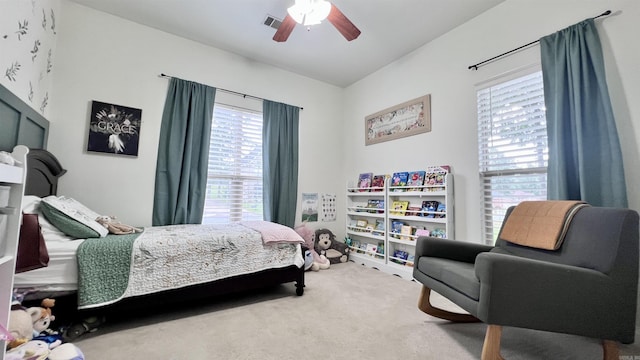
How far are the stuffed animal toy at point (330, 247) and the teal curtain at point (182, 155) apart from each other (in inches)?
62.2

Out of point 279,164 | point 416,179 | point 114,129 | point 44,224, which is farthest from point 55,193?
point 416,179

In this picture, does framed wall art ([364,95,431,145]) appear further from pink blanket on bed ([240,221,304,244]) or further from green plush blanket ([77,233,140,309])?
green plush blanket ([77,233,140,309])

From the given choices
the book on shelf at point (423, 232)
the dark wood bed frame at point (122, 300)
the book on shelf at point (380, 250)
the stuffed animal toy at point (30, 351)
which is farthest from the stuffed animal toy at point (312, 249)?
the stuffed animal toy at point (30, 351)

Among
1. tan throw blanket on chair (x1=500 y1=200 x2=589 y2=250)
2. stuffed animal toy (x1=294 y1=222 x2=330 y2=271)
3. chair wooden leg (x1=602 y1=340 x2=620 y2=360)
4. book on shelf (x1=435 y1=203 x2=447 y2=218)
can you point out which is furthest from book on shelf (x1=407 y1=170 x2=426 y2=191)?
chair wooden leg (x1=602 y1=340 x2=620 y2=360)

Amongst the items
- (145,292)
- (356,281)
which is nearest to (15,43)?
(145,292)

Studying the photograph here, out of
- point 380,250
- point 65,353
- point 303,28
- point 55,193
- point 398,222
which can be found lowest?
point 65,353

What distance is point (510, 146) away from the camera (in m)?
2.29

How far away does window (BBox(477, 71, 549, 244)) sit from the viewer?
2.14 metres

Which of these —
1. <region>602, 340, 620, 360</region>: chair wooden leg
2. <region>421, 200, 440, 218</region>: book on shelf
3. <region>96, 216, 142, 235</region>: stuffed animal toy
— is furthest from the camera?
<region>421, 200, 440, 218</region>: book on shelf

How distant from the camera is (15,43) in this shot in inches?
68.2

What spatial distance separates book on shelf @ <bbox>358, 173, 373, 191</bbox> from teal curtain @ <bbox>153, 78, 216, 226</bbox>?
80.5 inches

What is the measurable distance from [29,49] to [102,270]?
5.79 ft

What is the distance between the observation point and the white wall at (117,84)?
245 centimetres

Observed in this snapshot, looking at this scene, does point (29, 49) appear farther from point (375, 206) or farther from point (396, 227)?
point (396, 227)
